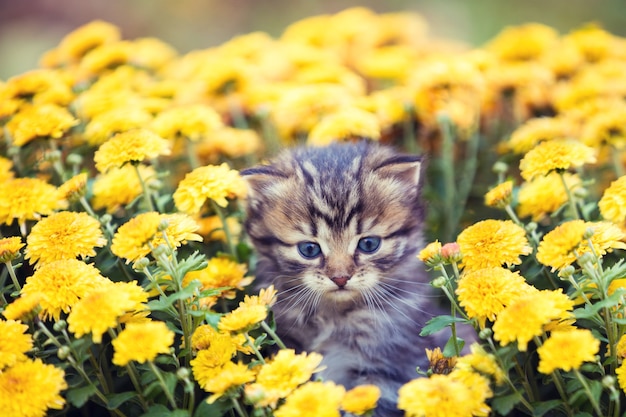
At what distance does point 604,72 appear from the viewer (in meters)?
2.96

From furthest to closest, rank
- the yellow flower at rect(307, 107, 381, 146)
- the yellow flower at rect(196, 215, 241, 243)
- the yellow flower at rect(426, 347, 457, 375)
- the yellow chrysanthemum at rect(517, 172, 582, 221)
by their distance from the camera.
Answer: the yellow flower at rect(307, 107, 381, 146)
the yellow flower at rect(196, 215, 241, 243)
the yellow chrysanthemum at rect(517, 172, 582, 221)
the yellow flower at rect(426, 347, 457, 375)

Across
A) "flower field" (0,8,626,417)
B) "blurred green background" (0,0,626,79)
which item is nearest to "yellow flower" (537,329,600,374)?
"flower field" (0,8,626,417)

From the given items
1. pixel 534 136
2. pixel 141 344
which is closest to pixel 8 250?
pixel 141 344

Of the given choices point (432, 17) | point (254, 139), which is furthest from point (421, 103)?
point (432, 17)

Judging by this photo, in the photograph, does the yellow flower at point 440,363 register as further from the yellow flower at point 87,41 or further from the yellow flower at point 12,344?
the yellow flower at point 87,41

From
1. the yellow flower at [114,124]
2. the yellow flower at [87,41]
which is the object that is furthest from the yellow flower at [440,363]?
the yellow flower at [87,41]

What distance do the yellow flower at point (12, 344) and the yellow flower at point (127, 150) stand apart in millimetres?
515

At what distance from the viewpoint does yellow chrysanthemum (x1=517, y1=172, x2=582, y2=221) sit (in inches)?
79.5

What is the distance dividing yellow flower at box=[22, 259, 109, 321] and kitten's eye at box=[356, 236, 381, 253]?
0.67m

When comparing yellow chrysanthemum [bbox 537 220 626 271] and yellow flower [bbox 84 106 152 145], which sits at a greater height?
yellow flower [bbox 84 106 152 145]

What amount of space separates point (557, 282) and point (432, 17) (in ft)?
13.8

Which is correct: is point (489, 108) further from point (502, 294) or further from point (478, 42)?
point (478, 42)

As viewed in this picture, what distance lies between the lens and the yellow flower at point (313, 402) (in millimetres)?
1345

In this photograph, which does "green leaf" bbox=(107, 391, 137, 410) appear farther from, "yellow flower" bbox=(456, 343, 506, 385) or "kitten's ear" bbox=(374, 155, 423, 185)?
"kitten's ear" bbox=(374, 155, 423, 185)
